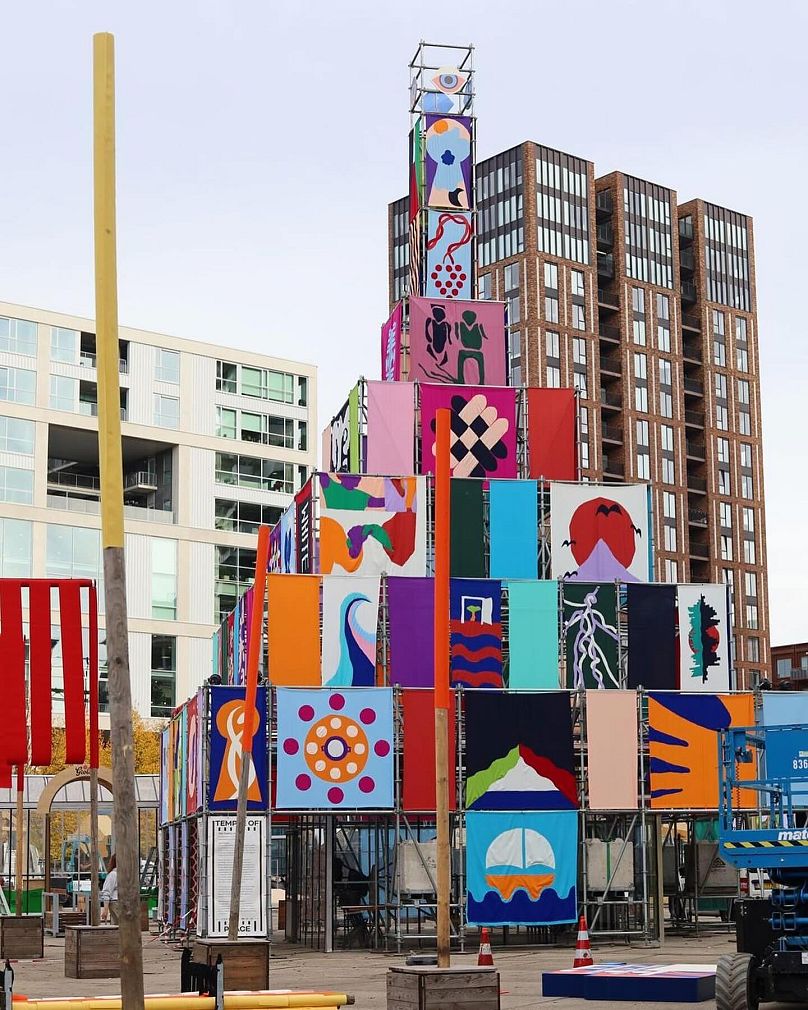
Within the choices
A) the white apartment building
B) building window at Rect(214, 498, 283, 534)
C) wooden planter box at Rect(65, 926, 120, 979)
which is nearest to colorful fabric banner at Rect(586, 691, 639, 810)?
wooden planter box at Rect(65, 926, 120, 979)

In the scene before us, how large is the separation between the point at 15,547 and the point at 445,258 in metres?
54.0

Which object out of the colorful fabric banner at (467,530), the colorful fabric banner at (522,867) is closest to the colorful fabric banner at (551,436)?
the colorful fabric banner at (467,530)

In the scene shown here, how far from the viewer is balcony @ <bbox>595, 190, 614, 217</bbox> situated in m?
126

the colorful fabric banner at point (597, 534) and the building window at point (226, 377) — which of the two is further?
the building window at point (226, 377)

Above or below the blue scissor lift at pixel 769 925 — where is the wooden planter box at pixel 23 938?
below

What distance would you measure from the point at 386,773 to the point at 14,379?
63.6 metres

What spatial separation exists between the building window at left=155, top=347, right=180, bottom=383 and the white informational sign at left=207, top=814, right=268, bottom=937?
6714cm

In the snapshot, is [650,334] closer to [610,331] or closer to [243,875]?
[610,331]

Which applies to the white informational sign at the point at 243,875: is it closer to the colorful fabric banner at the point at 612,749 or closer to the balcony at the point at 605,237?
the colorful fabric banner at the point at 612,749

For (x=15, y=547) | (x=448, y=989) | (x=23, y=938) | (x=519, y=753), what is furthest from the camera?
(x=15, y=547)

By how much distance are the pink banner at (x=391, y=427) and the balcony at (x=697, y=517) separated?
91173 millimetres

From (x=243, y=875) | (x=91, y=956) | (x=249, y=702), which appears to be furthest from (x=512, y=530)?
(x=91, y=956)

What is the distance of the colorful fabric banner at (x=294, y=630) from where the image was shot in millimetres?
34500

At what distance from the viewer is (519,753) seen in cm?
3341
